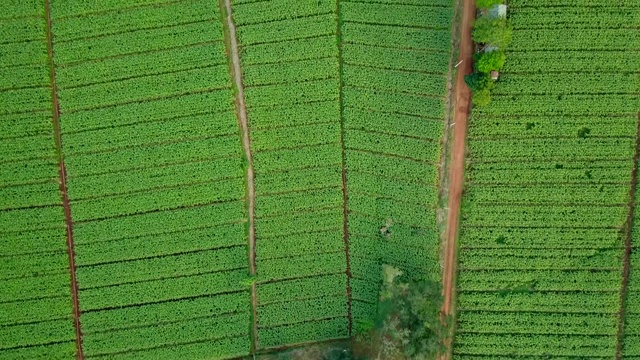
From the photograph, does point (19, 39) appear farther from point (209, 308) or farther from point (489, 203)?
point (489, 203)

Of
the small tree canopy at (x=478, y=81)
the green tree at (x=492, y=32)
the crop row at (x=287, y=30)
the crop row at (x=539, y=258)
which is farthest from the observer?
the crop row at (x=287, y=30)

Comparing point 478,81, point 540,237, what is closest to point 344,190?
point 478,81

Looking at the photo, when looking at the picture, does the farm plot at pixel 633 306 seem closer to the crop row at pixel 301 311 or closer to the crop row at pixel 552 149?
the crop row at pixel 552 149

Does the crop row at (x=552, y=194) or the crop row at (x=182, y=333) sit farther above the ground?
the crop row at (x=552, y=194)

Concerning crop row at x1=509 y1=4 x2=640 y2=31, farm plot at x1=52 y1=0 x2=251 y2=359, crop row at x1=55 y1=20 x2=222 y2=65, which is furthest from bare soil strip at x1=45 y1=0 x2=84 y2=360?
crop row at x1=509 y1=4 x2=640 y2=31

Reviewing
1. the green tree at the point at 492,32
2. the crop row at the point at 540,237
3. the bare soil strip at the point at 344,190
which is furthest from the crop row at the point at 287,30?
the crop row at the point at 540,237

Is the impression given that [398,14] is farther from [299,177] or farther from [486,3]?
[299,177]
